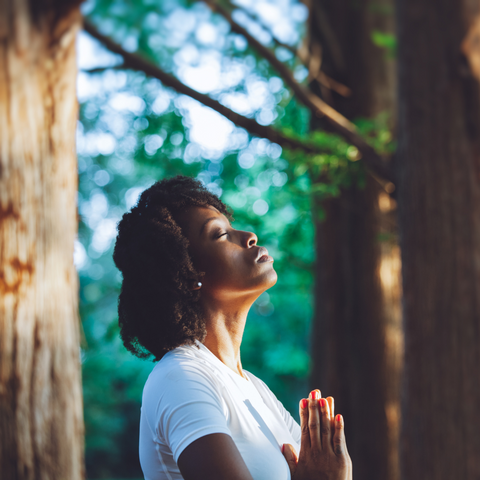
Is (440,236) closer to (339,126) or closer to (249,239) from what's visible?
(339,126)

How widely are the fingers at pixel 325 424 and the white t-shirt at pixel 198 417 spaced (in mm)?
128

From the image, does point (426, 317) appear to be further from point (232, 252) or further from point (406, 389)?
point (232, 252)

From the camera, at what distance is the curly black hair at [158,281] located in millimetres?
1544

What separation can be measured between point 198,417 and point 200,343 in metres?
0.41

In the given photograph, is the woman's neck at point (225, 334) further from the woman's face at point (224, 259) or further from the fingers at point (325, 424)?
the fingers at point (325, 424)

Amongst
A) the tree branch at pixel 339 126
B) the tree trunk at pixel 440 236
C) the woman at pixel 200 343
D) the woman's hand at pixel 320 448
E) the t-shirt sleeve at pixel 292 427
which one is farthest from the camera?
the tree branch at pixel 339 126

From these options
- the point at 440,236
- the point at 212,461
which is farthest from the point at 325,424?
the point at 440,236

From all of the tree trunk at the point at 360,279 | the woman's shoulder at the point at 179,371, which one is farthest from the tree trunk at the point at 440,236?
the woman's shoulder at the point at 179,371

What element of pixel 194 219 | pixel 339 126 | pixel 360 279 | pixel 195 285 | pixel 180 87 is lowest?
pixel 360 279

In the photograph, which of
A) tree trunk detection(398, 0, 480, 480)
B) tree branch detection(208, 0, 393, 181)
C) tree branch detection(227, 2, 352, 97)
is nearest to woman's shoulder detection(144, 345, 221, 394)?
tree trunk detection(398, 0, 480, 480)

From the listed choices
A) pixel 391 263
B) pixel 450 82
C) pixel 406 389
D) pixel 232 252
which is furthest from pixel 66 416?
pixel 391 263

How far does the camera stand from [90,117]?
962 cm

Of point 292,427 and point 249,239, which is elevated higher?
point 249,239

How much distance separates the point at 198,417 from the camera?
46.6 inches
